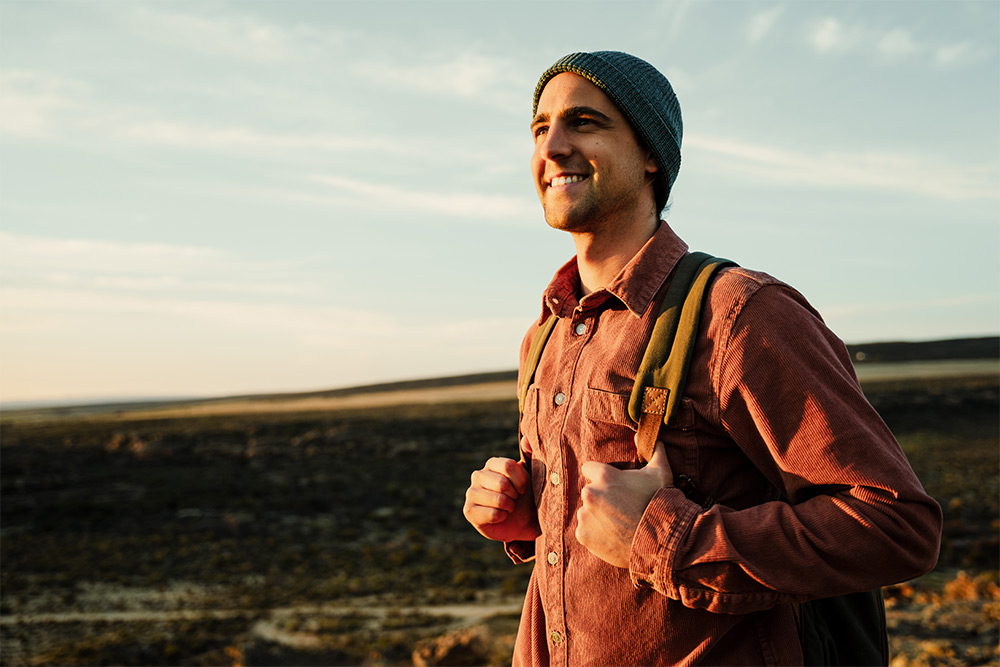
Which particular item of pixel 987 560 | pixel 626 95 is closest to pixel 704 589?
pixel 626 95

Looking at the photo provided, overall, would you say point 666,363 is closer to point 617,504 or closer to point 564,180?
point 617,504

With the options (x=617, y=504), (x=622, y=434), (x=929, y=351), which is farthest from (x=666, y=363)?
(x=929, y=351)

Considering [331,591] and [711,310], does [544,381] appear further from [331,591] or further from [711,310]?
[331,591]

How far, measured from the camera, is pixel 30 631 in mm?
12391

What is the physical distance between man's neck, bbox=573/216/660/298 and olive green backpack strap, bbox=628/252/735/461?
0.93 ft

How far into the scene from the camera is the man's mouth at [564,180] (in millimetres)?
1834

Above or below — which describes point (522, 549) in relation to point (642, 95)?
below

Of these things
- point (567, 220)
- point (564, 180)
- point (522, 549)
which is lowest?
point (522, 549)

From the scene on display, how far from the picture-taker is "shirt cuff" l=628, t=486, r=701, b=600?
4.59 feet

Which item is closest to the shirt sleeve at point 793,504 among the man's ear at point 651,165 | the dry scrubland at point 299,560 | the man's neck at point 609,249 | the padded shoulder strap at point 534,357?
the man's neck at point 609,249

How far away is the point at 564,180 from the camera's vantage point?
1856 mm

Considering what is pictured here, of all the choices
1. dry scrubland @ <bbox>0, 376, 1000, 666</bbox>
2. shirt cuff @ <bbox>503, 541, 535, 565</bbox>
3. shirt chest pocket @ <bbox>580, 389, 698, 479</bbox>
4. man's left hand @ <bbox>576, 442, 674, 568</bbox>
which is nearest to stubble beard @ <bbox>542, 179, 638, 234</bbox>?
shirt chest pocket @ <bbox>580, 389, 698, 479</bbox>

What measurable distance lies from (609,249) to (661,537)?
794 millimetres

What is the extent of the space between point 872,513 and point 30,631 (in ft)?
49.5
